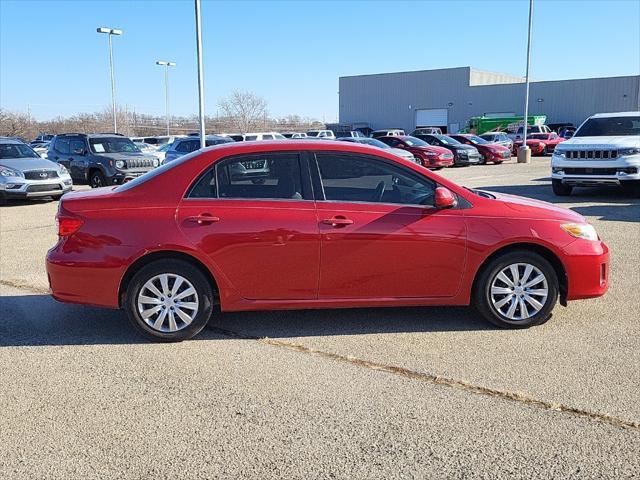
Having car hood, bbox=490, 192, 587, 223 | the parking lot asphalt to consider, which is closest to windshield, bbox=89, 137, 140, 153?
the parking lot asphalt

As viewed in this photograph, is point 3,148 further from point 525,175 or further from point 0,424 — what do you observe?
point 525,175

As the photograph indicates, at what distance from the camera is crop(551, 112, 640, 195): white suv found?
13.8m

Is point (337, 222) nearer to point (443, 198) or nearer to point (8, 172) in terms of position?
point (443, 198)

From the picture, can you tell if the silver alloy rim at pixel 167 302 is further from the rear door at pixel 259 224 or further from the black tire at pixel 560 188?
the black tire at pixel 560 188

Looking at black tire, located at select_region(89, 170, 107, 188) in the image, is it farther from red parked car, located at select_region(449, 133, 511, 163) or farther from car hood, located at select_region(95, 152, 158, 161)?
red parked car, located at select_region(449, 133, 511, 163)

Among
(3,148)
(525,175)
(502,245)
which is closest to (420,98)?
(525,175)

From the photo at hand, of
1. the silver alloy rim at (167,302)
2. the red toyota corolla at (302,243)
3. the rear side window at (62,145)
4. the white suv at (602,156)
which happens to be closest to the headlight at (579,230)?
the red toyota corolla at (302,243)

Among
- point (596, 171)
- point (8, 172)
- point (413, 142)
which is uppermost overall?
point (413, 142)

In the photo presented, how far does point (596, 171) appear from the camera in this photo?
1417 cm

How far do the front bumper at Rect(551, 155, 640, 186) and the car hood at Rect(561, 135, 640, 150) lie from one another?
296mm

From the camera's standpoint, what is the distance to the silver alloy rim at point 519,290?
17.6ft

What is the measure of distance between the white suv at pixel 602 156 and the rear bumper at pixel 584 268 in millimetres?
9405

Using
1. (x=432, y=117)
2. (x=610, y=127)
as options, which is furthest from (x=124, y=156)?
(x=432, y=117)

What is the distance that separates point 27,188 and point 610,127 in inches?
543
